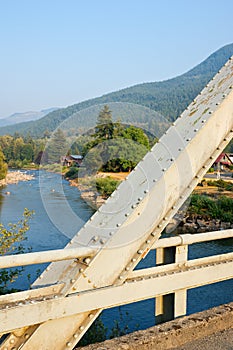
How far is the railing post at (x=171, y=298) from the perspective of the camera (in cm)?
281

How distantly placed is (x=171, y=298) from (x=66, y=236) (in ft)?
41.1

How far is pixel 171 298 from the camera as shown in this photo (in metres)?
2.86

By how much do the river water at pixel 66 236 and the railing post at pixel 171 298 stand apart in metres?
1.96

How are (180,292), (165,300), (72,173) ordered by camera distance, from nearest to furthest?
(180,292), (165,300), (72,173)

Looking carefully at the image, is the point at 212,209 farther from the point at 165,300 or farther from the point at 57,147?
the point at 165,300

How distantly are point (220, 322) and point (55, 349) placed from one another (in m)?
1.31

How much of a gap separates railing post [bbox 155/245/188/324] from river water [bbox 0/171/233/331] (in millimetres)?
1963

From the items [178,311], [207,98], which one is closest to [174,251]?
[178,311]

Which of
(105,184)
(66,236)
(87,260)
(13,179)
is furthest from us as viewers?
(13,179)

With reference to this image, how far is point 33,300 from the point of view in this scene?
7.16ft

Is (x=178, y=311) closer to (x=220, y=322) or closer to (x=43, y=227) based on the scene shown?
(x=220, y=322)

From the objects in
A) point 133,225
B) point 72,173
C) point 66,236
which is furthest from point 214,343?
point 66,236

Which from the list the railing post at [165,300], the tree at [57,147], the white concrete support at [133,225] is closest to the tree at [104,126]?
the tree at [57,147]

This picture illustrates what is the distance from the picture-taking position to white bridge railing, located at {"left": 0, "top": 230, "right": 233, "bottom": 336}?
2088 millimetres
